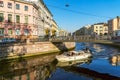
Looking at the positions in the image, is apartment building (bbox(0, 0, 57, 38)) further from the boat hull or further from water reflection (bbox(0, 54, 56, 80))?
the boat hull

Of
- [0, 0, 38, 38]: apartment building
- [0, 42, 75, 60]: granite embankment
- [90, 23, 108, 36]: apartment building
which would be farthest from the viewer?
[90, 23, 108, 36]: apartment building

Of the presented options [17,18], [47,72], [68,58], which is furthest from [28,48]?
[47,72]

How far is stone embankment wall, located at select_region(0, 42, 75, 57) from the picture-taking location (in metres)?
43.2

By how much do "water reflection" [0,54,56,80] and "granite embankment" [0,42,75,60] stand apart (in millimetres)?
1925

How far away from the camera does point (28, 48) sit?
4853 cm

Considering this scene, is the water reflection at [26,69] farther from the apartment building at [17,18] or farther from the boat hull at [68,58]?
the apartment building at [17,18]

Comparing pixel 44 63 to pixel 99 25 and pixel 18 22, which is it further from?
pixel 99 25

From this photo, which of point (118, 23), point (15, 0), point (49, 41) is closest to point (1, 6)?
point (15, 0)

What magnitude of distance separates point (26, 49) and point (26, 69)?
1171 cm

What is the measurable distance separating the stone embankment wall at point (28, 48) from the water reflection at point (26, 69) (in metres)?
2.25

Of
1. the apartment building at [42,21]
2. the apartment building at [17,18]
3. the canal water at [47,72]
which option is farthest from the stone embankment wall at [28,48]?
the apartment building at [42,21]

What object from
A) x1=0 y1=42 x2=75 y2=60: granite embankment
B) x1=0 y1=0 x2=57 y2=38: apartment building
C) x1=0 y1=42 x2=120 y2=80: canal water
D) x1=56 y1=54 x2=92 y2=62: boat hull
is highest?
x1=0 y1=0 x2=57 y2=38: apartment building

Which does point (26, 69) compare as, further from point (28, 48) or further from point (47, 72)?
point (28, 48)

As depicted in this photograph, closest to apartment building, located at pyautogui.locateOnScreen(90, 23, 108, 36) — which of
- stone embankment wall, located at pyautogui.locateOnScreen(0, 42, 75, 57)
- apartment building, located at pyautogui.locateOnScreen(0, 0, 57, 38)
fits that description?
stone embankment wall, located at pyautogui.locateOnScreen(0, 42, 75, 57)
